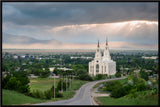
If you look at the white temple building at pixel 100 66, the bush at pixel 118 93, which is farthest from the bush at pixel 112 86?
the white temple building at pixel 100 66

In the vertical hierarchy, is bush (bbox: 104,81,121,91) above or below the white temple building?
below

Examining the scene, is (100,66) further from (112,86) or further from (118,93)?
(118,93)

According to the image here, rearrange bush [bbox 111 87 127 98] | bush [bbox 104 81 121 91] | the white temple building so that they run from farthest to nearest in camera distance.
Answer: the white temple building < bush [bbox 104 81 121 91] < bush [bbox 111 87 127 98]

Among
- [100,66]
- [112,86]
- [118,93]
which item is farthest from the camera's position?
[100,66]

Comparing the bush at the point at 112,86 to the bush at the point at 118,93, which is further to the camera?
the bush at the point at 112,86

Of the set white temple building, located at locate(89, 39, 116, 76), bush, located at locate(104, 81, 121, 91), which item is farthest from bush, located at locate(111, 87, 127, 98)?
white temple building, located at locate(89, 39, 116, 76)

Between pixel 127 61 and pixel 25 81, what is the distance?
10.9 metres

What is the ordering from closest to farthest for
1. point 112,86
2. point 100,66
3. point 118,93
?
point 118,93
point 112,86
point 100,66

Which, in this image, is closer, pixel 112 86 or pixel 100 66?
pixel 112 86

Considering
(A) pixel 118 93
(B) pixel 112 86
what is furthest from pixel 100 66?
(A) pixel 118 93

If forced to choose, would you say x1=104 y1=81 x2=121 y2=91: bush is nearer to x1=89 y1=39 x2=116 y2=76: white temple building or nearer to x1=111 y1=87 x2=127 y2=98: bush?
x1=111 y1=87 x2=127 y2=98: bush

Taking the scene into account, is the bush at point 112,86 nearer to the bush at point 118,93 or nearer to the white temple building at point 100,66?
the bush at point 118,93

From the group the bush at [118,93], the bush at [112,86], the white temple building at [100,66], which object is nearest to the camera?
the bush at [118,93]

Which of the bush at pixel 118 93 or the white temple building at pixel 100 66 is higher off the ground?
the white temple building at pixel 100 66
